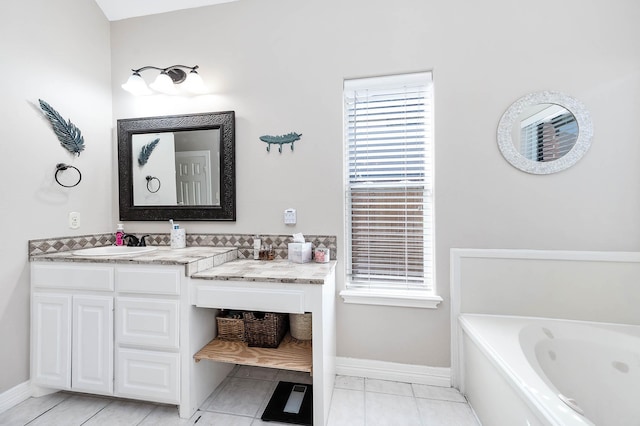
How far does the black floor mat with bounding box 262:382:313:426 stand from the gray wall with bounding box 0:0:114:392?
61.1 inches

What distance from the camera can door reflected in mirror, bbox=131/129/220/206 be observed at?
2.06 metres

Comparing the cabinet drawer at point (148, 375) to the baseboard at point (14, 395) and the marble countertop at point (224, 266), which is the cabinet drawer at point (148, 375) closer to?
the marble countertop at point (224, 266)

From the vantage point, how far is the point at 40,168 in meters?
1.73

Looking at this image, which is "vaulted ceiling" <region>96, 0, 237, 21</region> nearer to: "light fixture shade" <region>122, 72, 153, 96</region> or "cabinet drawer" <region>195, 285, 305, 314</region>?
"light fixture shade" <region>122, 72, 153, 96</region>

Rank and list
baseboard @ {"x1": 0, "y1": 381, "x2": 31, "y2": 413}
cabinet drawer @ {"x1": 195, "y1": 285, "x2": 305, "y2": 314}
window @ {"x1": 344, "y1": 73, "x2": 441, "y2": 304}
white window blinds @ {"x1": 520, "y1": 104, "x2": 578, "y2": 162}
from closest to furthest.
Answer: cabinet drawer @ {"x1": 195, "y1": 285, "x2": 305, "y2": 314} → baseboard @ {"x1": 0, "y1": 381, "x2": 31, "y2": 413} → white window blinds @ {"x1": 520, "y1": 104, "x2": 578, "y2": 162} → window @ {"x1": 344, "y1": 73, "x2": 441, "y2": 304}

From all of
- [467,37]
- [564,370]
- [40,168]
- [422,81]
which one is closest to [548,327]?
[564,370]

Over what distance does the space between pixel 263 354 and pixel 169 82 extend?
2059mm

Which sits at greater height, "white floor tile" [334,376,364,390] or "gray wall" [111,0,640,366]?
"gray wall" [111,0,640,366]

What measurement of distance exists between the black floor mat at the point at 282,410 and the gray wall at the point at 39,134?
61.1 inches

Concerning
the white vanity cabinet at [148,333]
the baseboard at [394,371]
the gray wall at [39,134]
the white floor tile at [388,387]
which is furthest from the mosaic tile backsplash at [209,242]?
the white floor tile at [388,387]

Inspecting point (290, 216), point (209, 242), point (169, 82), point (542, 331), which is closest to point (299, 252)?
point (290, 216)

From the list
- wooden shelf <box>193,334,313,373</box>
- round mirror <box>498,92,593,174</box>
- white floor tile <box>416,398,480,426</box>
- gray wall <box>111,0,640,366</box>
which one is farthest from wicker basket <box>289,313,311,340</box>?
round mirror <box>498,92,593,174</box>

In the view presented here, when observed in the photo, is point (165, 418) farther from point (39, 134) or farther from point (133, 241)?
point (39, 134)

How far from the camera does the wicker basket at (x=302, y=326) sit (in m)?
1.70
